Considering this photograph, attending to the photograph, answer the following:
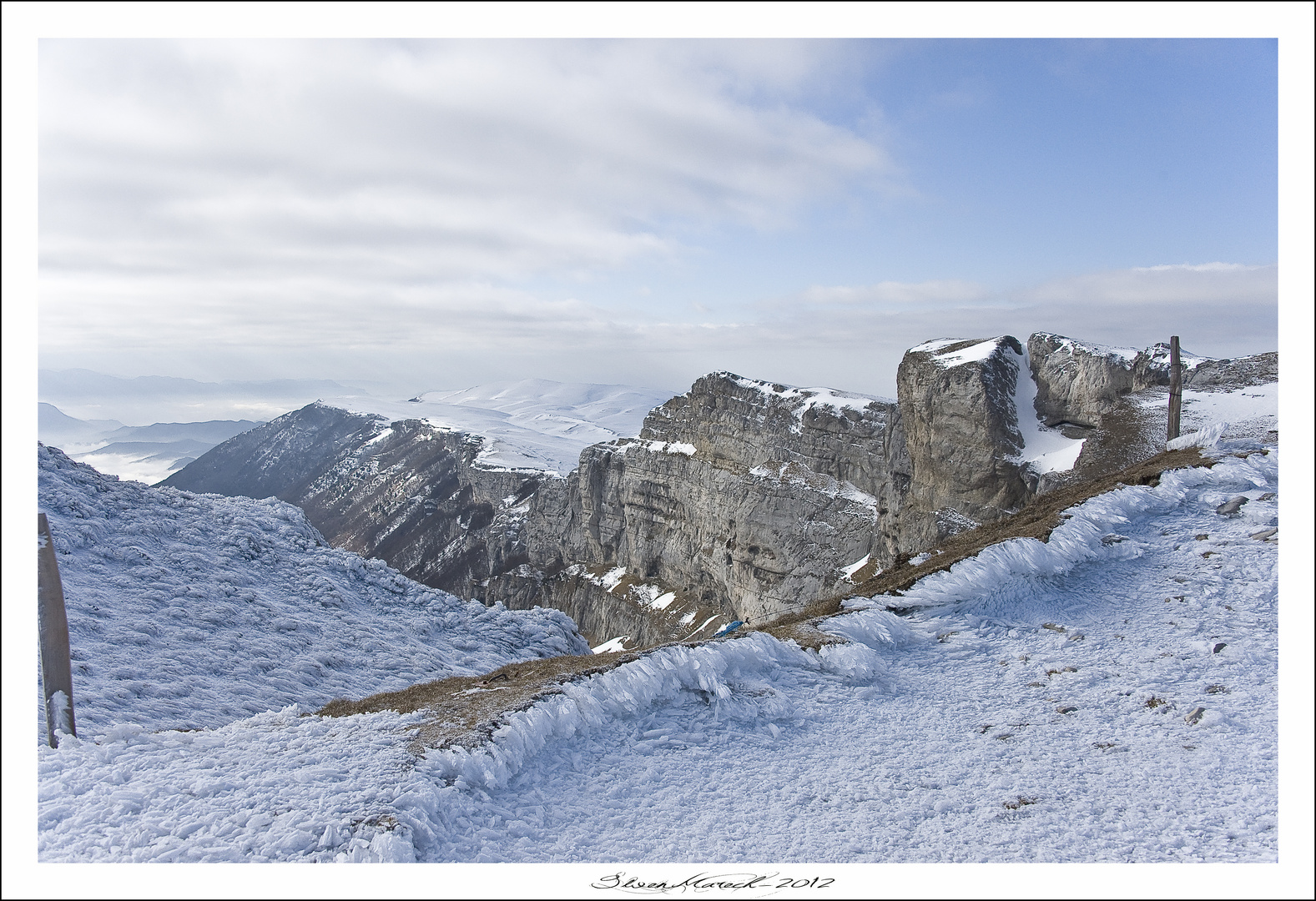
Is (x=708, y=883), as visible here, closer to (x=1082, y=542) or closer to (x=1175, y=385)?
(x=1082, y=542)

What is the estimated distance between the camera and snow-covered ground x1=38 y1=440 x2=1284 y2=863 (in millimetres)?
4344

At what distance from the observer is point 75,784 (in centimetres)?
500

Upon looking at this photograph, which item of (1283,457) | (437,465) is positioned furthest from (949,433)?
(437,465)

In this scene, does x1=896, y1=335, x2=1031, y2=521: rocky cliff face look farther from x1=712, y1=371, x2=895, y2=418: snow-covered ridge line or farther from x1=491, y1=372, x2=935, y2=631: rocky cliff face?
x1=712, y1=371, x2=895, y2=418: snow-covered ridge line

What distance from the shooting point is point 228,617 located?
12.1 metres

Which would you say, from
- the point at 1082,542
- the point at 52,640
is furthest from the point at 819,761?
the point at 52,640

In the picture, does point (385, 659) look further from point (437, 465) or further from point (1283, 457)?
point (437, 465)

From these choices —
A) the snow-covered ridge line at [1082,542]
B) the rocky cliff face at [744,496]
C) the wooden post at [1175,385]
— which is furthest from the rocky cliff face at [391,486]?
the snow-covered ridge line at [1082,542]

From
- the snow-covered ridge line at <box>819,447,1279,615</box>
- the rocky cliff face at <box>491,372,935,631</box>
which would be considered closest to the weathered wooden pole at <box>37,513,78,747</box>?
the snow-covered ridge line at <box>819,447,1279,615</box>

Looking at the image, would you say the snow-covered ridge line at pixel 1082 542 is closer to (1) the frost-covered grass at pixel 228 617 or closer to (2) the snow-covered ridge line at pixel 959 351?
(1) the frost-covered grass at pixel 228 617

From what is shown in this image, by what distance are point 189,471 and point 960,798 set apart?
161m

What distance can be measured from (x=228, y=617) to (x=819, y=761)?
35.4ft

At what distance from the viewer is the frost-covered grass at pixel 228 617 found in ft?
32.1

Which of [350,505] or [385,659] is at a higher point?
[385,659]
